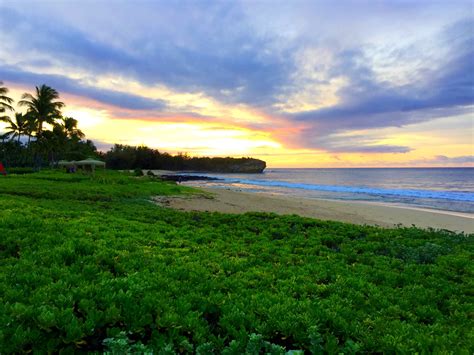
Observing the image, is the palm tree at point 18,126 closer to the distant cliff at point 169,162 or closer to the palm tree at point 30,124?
the palm tree at point 30,124

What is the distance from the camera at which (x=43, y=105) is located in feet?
136

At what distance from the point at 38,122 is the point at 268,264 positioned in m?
45.7

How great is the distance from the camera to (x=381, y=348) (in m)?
3.30

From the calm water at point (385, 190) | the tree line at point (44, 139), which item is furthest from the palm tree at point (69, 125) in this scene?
the calm water at point (385, 190)

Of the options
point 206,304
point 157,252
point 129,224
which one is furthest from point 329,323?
point 129,224

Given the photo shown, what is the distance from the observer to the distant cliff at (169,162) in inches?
4390

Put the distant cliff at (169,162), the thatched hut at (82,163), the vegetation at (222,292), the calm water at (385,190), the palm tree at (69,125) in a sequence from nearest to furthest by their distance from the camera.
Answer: the vegetation at (222,292), the calm water at (385,190), the thatched hut at (82,163), the palm tree at (69,125), the distant cliff at (169,162)

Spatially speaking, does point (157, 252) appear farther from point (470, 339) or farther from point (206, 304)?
point (470, 339)

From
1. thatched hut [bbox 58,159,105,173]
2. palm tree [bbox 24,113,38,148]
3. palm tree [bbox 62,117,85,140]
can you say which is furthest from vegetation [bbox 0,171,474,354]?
palm tree [bbox 62,117,85,140]

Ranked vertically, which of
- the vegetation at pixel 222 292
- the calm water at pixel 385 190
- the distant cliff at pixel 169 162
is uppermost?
the distant cliff at pixel 169 162

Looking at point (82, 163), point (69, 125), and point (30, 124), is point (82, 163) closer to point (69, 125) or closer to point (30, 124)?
point (30, 124)

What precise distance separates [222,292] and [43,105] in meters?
45.5

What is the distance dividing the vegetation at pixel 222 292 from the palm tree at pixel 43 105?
39937mm

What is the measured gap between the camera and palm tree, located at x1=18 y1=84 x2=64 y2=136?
40969 millimetres
